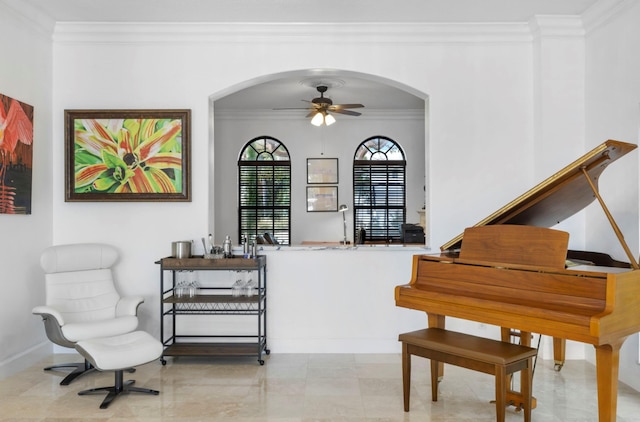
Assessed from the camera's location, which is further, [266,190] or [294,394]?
[266,190]

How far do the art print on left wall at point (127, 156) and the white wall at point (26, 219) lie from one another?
0.23 meters

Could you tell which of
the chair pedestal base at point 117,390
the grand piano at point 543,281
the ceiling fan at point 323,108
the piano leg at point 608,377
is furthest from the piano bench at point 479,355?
the ceiling fan at point 323,108

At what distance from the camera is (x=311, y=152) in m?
9.00

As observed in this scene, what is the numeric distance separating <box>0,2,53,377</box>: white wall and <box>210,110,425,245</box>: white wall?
4471mm

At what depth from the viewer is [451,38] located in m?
4.61

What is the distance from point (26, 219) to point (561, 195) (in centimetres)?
404

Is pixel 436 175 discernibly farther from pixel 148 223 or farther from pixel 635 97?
pixel 148 223

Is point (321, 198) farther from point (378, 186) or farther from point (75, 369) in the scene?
point (75, 369)

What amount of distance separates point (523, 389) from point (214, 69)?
11.7ft

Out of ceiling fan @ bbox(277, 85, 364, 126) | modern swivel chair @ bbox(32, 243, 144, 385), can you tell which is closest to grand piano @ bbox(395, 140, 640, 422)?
modern swivel chair @ bbox(32, 243, 144, 385)

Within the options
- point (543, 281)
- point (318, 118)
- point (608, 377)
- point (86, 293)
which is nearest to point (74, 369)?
point (86, 293)

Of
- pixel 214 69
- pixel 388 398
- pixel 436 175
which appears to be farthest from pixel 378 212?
pixel 388 398

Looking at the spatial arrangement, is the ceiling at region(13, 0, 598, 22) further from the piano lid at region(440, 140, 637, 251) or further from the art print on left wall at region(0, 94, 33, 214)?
the piano lid at region(440, 140, 637, 251)

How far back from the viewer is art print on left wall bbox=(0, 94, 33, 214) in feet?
12.7
